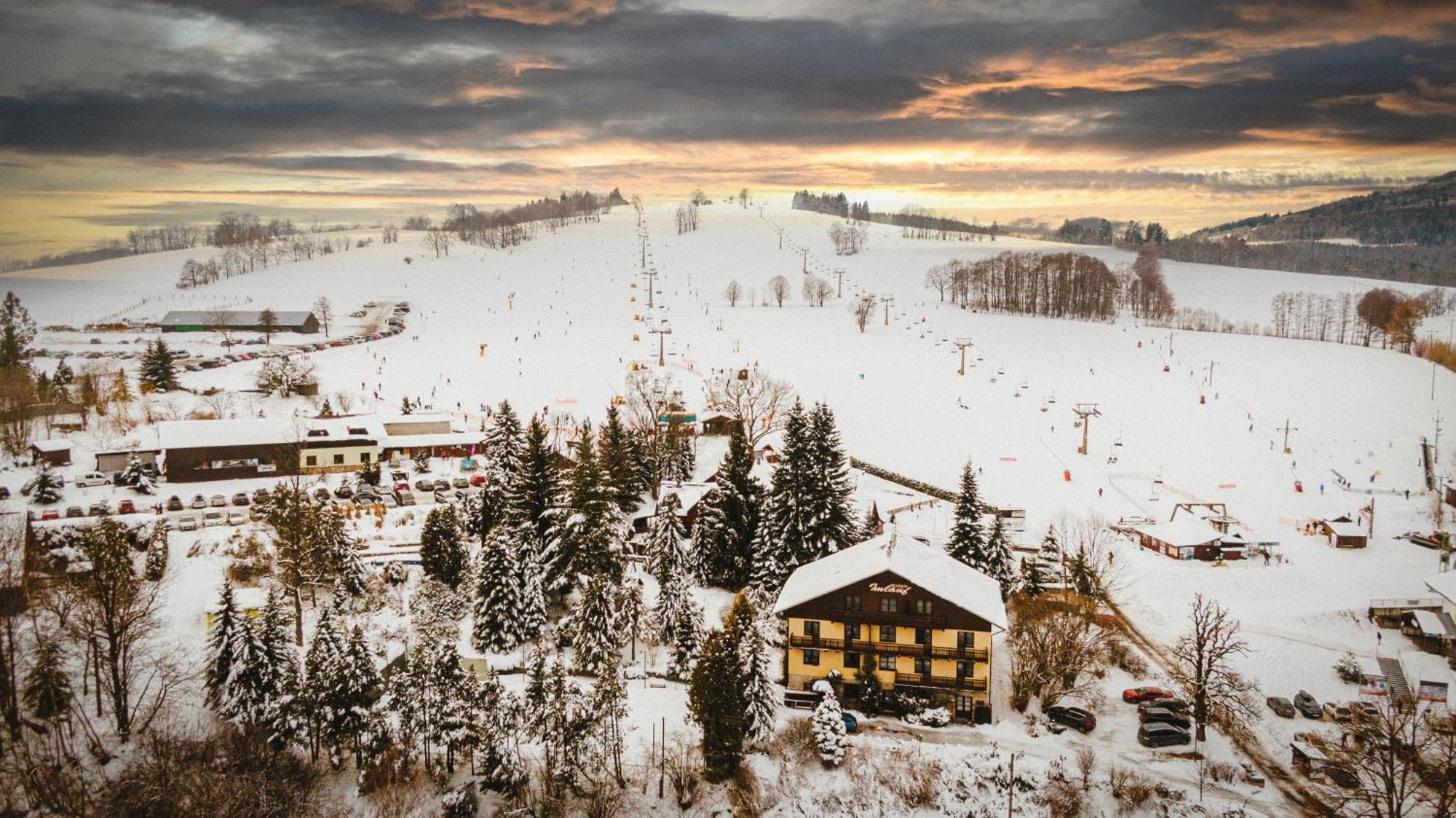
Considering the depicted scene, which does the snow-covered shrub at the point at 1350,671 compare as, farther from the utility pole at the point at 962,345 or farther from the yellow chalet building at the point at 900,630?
the utility pole at the point at 962,345

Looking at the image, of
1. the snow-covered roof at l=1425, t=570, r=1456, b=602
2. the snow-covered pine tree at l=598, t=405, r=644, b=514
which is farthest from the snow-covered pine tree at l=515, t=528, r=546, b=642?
the snow-covered roof at l=1425, t=570, r=1456, b=602

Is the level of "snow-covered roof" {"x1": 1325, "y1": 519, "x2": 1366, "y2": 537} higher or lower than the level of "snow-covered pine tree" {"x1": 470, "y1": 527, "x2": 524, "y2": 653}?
lower

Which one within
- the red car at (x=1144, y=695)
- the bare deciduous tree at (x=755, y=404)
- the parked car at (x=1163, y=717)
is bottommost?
the red car at (x=1144, y=695)

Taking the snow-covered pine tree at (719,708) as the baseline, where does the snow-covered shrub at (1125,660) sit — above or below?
below

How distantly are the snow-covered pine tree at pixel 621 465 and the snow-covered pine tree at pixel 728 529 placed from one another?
23.9 feet

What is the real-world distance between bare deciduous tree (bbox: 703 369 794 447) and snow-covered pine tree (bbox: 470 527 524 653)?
26.8 meters

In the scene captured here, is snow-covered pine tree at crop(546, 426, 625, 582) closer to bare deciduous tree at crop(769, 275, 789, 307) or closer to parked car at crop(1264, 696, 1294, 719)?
parked car at crop(1264, 696, 1294, 719)

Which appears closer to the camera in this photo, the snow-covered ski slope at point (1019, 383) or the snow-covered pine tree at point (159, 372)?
the snow-covered ski slope at point (1019, 383)

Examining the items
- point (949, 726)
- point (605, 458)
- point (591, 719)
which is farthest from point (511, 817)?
point (605, 458)

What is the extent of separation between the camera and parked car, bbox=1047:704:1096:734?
28453 mm

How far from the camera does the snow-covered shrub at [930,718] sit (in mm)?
29094

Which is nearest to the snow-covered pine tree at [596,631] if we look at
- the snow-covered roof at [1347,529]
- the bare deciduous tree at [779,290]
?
the snow-covered roof at [1347,529]

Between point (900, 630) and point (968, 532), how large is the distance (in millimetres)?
8365

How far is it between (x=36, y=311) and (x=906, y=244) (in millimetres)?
153978
